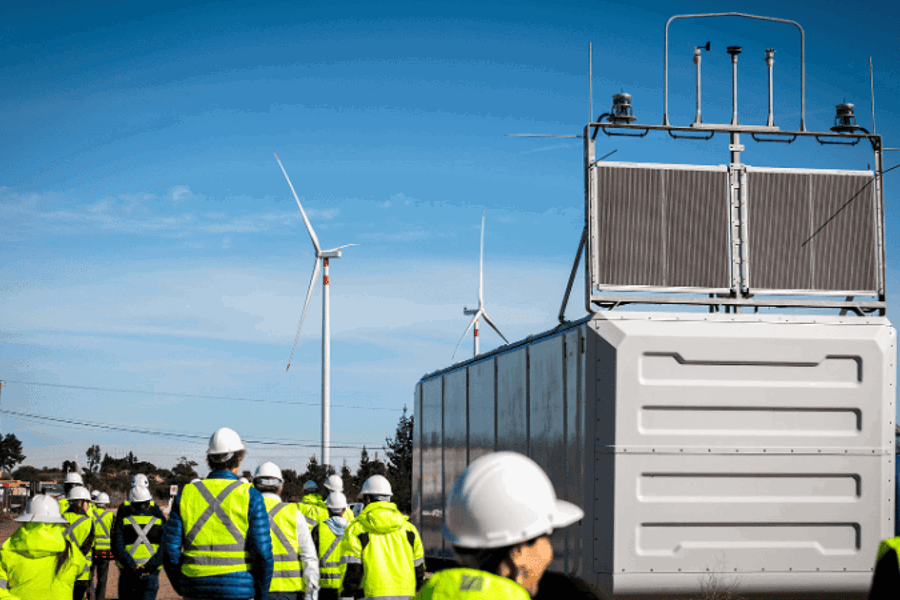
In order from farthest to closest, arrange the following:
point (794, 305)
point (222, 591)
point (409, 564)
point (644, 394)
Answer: point (794, 305), point (409, 564), point (644, 394), point (222, 591)

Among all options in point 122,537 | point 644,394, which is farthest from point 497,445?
point 122,537

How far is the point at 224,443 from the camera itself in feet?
23.5

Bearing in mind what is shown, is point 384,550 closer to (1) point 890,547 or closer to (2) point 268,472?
(2) point 268,472

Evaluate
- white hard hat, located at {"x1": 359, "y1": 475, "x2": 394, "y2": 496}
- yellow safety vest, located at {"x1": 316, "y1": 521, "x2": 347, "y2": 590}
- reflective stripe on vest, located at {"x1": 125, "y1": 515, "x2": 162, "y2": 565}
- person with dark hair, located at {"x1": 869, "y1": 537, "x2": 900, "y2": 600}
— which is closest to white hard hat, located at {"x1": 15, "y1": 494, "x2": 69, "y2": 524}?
white hard hat, located at {"x1": 359, "y1": 475, "x2": 394, "y2": 496}

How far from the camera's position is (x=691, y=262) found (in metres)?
9.98

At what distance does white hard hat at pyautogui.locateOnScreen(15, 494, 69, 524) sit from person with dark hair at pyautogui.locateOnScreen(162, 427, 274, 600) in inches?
68.9

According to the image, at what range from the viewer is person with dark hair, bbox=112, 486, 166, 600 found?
11.8m

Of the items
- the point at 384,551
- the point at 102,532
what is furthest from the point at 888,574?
the point at 102,532

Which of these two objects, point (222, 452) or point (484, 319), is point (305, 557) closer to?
point (222, 452)

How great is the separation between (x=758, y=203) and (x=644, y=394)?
9.26ft

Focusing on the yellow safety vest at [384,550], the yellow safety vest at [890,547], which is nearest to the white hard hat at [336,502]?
the yellow safety vest at [384,550]

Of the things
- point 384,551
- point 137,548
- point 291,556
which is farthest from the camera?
point 137,548

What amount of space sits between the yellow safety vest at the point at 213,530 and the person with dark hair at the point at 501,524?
4.15 meters

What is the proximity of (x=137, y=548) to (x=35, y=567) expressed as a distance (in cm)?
394
